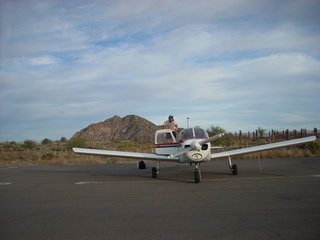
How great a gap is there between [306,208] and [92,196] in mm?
5318

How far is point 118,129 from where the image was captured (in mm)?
113875

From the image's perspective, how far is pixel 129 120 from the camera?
118938 millimetres

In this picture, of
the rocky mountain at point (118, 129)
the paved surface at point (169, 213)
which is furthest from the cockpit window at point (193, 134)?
the rocky mountain at point (118, 129)

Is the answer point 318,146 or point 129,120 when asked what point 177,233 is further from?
point 129,120

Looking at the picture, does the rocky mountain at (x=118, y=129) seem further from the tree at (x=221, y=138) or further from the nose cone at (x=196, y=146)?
the nose cone at (x=196, y=146)

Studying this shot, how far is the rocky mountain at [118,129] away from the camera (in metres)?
104

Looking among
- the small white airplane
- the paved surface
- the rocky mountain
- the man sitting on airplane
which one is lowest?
the paved surface

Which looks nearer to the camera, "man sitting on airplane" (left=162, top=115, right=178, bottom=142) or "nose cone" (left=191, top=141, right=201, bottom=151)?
"nose cone" (left=191, top=141, right=201, bottom=151)

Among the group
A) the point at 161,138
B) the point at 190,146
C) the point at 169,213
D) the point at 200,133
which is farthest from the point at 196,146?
the point at 169,213

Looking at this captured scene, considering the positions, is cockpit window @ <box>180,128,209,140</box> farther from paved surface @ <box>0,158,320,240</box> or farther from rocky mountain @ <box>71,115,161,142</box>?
rocky mountain @ <box>71,115,161,142</box>

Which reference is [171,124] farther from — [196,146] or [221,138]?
[221,138]

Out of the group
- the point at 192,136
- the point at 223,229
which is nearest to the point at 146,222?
the point at 223,229

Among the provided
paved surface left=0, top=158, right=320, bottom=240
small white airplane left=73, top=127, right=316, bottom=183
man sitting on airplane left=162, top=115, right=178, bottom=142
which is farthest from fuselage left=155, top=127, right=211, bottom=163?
paved surface left=0, top=158, right=320, bottom=240

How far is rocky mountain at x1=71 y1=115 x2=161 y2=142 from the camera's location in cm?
10429
